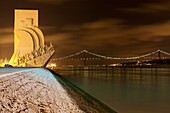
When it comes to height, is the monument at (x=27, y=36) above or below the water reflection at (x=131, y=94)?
above

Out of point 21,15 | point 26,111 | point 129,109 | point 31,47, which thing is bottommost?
point 129,109

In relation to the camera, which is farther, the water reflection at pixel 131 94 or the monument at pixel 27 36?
the monument at pixel 27 36

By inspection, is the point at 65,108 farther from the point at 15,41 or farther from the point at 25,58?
the point at 15,41

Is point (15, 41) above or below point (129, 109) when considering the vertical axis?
above

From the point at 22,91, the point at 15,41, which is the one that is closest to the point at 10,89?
the point at 22,91

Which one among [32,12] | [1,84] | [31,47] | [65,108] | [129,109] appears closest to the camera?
[1,84]

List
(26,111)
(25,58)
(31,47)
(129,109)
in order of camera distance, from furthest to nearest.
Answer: (31,47) → (25,58) → (129,109) → (26,111)

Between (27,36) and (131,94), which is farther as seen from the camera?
(27,36)

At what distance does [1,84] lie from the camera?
5.79m

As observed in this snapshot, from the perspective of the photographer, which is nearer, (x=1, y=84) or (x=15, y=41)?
(x=1, y=84)

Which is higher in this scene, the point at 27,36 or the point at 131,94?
the point at 27,36

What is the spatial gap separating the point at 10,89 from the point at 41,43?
5641 cm

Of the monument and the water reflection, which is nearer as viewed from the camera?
the water reflection

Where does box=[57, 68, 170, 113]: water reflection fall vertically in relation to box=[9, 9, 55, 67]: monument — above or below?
below
